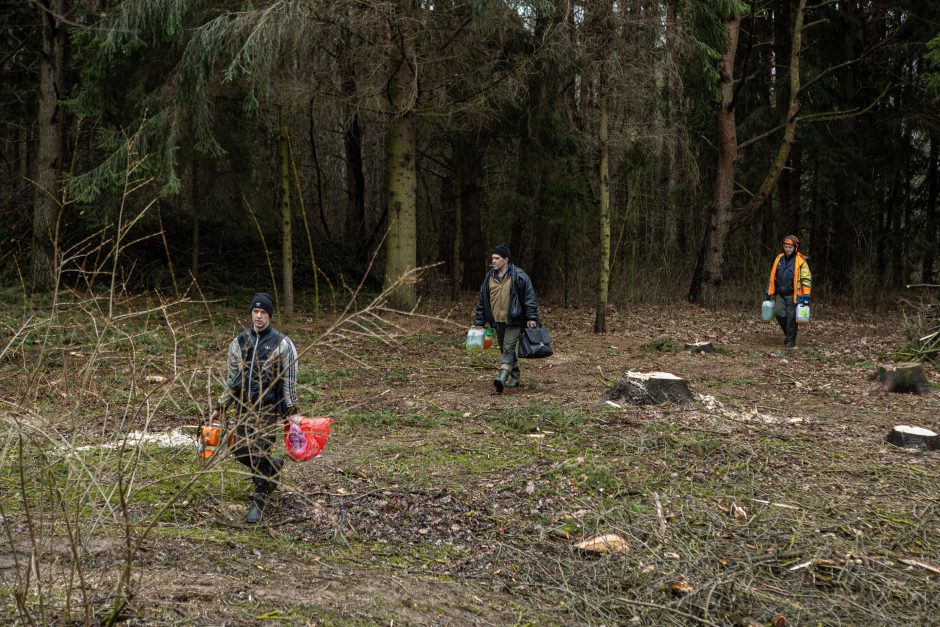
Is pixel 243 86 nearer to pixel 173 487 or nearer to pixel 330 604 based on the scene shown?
pixel 173 487

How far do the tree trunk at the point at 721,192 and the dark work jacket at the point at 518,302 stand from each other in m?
11.4

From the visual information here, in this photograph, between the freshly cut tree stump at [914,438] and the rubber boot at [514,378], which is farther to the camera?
the rubber boot at [514,378]

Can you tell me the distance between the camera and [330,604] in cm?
452

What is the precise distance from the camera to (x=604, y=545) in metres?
5.57

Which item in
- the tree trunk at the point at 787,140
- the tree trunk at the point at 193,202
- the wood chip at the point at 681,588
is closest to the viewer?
the wood chip at the point at 681,588

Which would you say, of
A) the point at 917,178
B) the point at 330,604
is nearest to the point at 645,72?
the point at 330,604

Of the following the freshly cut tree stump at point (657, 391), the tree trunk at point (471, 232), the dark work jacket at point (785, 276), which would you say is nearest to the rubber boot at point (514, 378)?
the freshly cut tree stump at point (657, 391)

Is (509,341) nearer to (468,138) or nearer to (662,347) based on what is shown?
(662,347)

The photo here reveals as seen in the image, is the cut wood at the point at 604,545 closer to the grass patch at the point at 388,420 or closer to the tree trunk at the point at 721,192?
the grass patch at the point at 388,420

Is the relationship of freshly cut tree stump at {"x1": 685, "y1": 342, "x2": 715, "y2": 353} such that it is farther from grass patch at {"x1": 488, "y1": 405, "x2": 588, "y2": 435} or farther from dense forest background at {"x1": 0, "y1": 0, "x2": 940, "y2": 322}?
grass patch at {"x1": 488, "y1": 405, "x2": 588, "y2": 435}

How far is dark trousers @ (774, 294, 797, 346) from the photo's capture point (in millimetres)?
13828

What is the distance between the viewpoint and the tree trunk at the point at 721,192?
65.9ft

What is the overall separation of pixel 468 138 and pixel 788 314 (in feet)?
27.4

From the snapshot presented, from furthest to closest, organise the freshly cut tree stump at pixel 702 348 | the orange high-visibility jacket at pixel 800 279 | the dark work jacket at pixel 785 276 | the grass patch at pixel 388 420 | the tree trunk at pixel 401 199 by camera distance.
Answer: the tree trunk at pixel 401 199, the dark work jacket at pixel 785 276, the orange high-visibility jacket at pixel 800 279, the freshly cut tree stump at pixel 702 348, the grass patch at pixel 388 420
